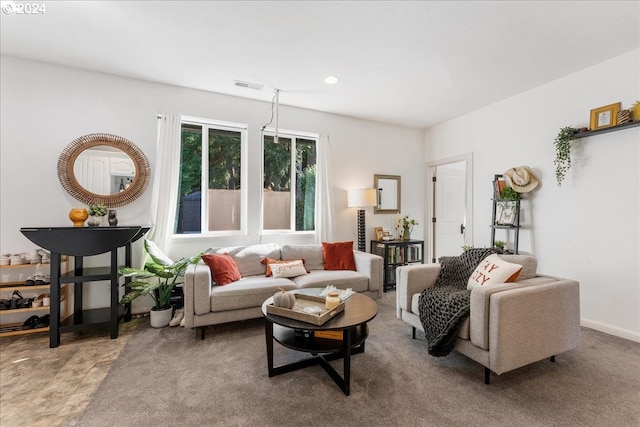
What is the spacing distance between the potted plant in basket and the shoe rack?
1.89ft

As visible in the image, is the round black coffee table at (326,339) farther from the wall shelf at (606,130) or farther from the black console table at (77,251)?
the wall shelf at (606,130)

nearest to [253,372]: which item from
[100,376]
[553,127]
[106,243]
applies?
[100,376]

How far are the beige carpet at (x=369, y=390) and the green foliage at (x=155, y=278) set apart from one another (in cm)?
52

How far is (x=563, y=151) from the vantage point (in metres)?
2.94

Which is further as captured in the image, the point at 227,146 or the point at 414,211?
the point at 414,211

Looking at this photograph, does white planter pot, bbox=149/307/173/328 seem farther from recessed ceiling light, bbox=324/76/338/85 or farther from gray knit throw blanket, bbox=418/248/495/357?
recessed ceiling light, bbox=324/76/338/85

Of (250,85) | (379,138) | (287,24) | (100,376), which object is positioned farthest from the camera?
(379,138)

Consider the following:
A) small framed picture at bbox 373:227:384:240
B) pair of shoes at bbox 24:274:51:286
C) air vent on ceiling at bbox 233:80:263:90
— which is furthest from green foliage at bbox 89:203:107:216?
small framed picture at bbox 373:227:384:240

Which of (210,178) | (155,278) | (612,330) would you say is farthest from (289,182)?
(612,330)

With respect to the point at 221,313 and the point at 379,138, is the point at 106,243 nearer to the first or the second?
the point at 221,313

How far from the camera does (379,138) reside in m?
4.63

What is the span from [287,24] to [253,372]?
8.61 ft

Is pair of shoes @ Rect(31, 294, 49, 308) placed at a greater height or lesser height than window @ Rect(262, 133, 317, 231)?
lesser

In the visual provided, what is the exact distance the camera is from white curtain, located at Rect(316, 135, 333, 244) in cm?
405
